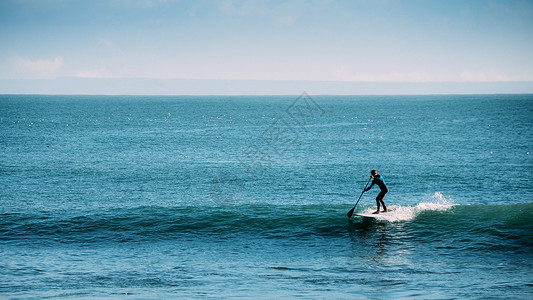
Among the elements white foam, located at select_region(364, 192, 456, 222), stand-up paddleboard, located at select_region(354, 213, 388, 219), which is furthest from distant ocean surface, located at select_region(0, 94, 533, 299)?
stand-up paddleboard, located at select_region(354, 213, 388, 219)

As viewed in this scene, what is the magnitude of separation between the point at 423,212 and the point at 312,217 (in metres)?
6.76

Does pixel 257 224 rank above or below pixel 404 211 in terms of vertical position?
below

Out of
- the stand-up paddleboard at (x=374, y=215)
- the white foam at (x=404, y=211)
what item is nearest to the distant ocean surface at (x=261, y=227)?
the white foam at (x=404, y=211)

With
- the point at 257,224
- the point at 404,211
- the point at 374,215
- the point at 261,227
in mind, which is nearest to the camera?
the point at 374,215

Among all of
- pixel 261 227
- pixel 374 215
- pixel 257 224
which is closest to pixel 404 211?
pixel 374 215

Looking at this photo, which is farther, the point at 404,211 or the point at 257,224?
the point at 257,224

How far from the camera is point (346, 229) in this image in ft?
91.5

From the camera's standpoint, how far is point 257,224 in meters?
30.3

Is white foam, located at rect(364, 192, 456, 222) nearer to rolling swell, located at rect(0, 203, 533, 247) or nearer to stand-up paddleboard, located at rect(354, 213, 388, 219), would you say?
stand-up paddleboard, located at rect(354, 213, 388, 219)

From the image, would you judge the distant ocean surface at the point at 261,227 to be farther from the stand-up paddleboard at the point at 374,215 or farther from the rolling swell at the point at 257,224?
the stand-up paddleboard at the point at 374,215

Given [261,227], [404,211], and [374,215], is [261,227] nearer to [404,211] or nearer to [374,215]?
[374,215]

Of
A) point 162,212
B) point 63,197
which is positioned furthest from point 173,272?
point 63,197

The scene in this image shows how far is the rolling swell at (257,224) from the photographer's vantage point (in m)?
27.0

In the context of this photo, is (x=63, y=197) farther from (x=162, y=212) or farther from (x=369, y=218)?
(x=369, y=218)
